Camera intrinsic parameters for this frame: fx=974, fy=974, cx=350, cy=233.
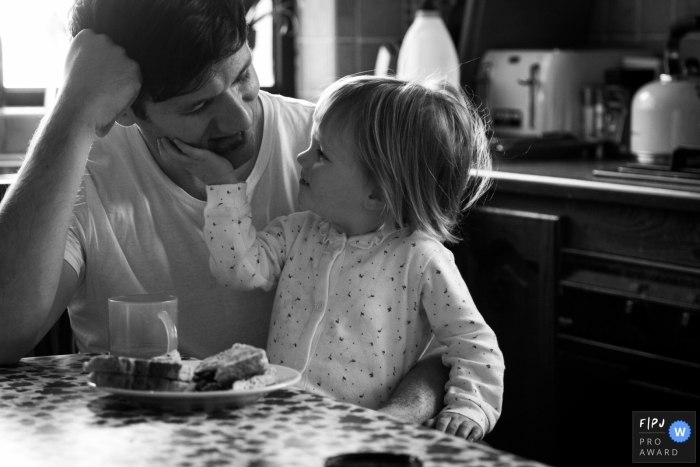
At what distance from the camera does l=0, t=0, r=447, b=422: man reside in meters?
1.30

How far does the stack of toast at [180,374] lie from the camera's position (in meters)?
0.97

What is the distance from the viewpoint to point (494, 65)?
321 centimetres

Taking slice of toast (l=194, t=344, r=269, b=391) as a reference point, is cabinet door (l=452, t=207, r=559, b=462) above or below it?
below

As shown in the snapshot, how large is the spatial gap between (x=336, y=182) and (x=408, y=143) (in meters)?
0.12

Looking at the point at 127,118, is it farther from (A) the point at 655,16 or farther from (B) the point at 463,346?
(A) the point at 655,16

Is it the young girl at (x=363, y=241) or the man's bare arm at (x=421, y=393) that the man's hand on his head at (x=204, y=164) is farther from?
the man's bare arm at (x=421, y=393)

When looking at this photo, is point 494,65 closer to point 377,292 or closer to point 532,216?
point 532,216

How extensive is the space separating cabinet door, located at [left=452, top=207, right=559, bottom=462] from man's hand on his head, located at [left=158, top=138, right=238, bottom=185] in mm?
1158

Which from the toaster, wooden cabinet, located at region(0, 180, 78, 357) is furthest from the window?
wooden cabinet, located at region(0, 180, 78, 357)

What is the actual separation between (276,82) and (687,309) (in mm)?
1933

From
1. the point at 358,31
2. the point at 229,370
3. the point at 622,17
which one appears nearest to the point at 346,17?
the point at 358,31

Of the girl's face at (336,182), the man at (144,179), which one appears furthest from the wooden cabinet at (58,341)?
the girl's face at (336,182)

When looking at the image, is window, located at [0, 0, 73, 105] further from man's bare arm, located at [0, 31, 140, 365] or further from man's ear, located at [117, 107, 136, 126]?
man's bare arm, located at [0, 31, 140, 365]

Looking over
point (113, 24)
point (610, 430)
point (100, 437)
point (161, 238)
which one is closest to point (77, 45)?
point (113, 24)
